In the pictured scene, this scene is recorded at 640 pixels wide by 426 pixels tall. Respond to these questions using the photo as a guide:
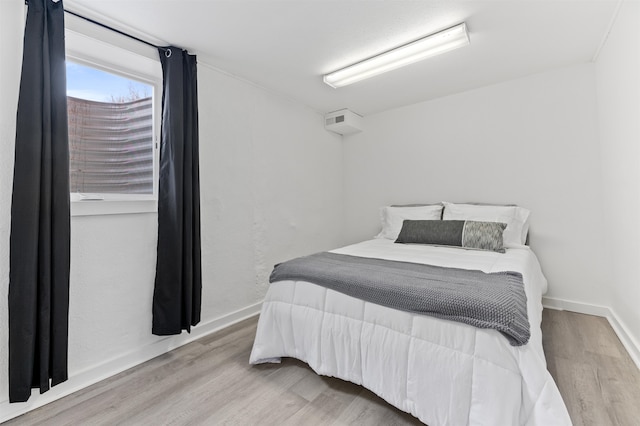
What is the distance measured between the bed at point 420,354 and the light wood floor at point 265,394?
0.12 metres

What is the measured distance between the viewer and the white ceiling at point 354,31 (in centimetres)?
178

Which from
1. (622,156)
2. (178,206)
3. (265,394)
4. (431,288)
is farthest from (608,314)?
(178,206)

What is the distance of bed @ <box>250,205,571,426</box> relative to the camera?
1083mm

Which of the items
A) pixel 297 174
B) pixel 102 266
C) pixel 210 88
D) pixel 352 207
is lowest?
pixel 102 266

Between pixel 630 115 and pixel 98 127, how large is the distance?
3.50 meters

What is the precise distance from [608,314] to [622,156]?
1416mm

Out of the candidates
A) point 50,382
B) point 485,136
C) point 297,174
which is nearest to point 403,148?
point 485,136

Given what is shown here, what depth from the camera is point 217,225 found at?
8.15ft

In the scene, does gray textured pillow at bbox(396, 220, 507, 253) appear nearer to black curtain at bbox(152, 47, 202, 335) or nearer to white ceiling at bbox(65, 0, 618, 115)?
white ceiling at bbox(65, 0, 618, 115)

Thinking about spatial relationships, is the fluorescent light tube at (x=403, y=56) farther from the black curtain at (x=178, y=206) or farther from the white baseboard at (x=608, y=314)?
the white baseboard at (x=608, y=314)

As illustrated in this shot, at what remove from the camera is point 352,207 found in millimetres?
4066

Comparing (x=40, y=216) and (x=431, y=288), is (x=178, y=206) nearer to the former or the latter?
(x=40, y=216)

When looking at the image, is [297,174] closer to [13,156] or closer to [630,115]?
[13,156]

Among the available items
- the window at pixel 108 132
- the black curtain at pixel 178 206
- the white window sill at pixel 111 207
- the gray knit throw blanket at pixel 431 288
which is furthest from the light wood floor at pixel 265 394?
the window at pixel 108 132
